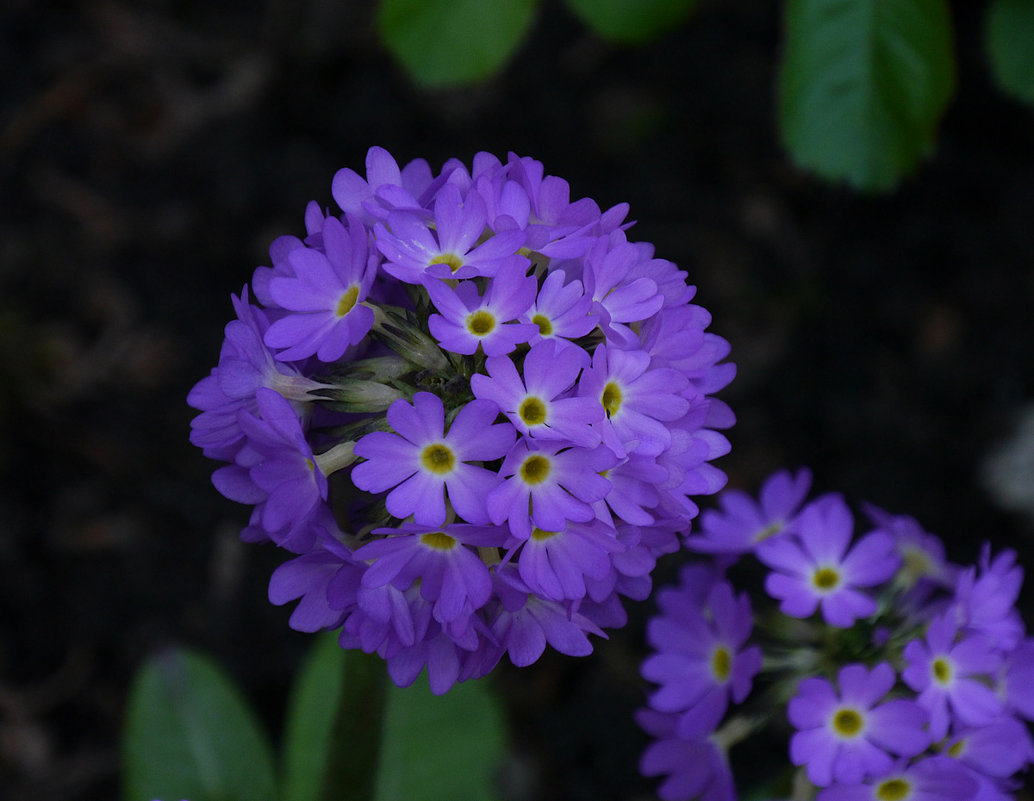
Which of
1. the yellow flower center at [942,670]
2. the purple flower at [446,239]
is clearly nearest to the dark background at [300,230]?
the yellow flower center at [942,670]

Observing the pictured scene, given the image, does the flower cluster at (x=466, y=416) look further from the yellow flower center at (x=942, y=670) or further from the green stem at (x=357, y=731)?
the yellow flower center at (x=942, y=670)

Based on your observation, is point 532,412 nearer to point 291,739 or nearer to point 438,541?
point 438,541

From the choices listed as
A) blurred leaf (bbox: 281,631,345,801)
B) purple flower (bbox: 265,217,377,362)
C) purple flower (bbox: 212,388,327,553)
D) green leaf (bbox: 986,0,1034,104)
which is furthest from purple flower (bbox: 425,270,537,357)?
green leaf (bbox: 986,0,1034,104)

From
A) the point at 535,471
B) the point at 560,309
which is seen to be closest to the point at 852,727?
the point at 535,471

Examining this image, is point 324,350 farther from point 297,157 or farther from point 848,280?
point 848,280

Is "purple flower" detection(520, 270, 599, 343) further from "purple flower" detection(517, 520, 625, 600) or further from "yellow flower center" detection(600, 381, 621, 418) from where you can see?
"purple flower" detection(517, 520, 625, 600)

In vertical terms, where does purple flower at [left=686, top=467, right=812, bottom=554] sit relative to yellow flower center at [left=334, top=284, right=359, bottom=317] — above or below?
below
